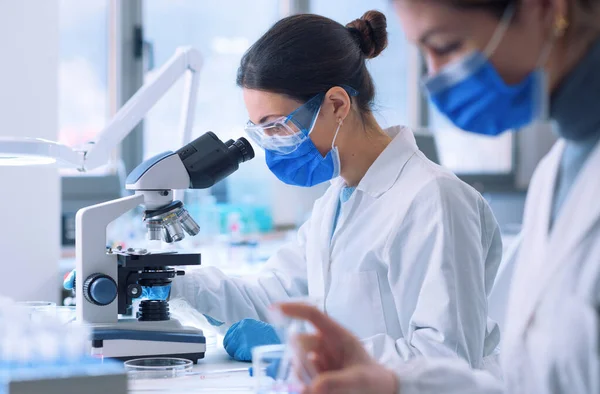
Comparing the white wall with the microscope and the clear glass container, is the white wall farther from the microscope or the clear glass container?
the clear glass container

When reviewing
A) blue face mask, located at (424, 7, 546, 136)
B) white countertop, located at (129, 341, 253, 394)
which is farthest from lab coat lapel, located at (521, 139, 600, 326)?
white countertop, located at (129, 341, 253, 394)

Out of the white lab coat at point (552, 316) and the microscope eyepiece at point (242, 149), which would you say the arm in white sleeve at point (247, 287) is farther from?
the white lab coat at point (552, 316)

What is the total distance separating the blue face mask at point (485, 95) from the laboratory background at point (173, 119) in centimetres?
177

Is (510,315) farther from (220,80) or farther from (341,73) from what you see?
(220,80)

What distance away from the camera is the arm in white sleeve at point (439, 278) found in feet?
5.55

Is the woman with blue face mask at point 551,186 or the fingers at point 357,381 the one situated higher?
the woman with blue face mask at point 551,186

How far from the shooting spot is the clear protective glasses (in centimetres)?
198

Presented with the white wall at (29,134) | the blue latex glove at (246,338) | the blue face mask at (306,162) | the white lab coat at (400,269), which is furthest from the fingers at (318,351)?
the white wall at (29,134)

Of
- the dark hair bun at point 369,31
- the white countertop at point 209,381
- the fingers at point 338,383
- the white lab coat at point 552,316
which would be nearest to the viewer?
the white lab coat at point 552,316

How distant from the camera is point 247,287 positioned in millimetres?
2221

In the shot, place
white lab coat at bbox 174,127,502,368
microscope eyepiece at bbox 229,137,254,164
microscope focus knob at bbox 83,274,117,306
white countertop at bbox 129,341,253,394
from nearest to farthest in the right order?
1. white countertop at bbox 129,341,253,394
2. white lab coat at bbox 174,127,502,368
3. microscope focus knob at bbox 83,274,117,306
4. microscope eyepiece at bbox 229,137,254,164

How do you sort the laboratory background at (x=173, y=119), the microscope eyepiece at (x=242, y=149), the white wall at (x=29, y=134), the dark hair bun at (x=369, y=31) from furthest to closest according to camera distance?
the laboratory background at (x=173, y=119)
the white wall at (x=29, y=134)
the dark hair bun at (x=369, y=31)
the microscope eyepiece at (x=242, y=149)

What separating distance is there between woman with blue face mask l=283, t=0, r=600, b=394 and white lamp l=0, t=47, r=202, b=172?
0.88 meters

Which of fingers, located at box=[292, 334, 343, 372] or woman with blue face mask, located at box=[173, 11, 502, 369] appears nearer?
fingers, located at box=[292, 334, 343, 372]
